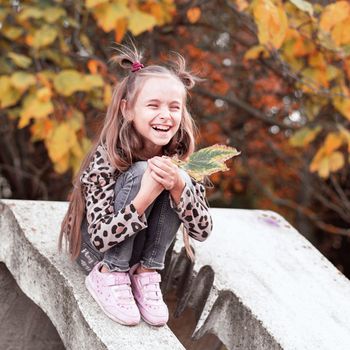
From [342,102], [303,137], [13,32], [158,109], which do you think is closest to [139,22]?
[13,32]

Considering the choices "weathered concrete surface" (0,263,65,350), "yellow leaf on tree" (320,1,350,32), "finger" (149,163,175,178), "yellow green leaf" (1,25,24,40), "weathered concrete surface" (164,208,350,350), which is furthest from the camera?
"yellow green leaf" (1,25,24,40)

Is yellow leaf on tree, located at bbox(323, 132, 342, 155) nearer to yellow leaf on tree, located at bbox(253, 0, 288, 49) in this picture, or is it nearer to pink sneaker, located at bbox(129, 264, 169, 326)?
yellow leaf on tree, located at bbox(253, 0, 288, 49)

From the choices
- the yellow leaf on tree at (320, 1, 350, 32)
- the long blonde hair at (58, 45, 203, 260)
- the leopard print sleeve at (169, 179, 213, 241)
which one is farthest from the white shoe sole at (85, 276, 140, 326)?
the yellow leaf on tree at (320, 1, 350, 32)

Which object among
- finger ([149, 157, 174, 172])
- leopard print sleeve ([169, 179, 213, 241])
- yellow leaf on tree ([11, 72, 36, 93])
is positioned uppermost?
finger ([149, 157, 174, 172])

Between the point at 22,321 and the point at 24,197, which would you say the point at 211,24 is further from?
the point at 22,321

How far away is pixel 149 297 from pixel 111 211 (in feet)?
0.97

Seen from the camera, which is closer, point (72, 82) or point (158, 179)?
point (158, 179)

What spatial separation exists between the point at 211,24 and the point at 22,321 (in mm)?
2670

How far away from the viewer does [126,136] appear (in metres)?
2.05

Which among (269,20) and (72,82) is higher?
(269,20)

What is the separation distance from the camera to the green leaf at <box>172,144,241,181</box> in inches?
74.1

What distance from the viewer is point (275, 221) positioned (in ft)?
9.99

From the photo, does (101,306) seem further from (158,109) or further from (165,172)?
(158,109)

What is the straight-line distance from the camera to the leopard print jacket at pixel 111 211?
189 centimetres
